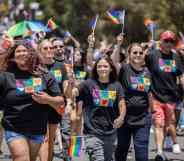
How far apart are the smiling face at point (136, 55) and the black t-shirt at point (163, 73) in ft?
5.08

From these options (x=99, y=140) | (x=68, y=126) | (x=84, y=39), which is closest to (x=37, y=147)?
(x=99, y=140)

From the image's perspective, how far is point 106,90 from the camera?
8625 mm

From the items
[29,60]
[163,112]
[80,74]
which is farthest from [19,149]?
[80,74]

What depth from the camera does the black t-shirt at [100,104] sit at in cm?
844

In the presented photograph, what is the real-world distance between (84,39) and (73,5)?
1868mm

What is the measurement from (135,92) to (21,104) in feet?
8.74

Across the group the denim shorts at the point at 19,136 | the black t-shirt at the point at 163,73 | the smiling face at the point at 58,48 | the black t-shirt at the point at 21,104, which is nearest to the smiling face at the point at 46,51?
the smiling face at the point at 58,48

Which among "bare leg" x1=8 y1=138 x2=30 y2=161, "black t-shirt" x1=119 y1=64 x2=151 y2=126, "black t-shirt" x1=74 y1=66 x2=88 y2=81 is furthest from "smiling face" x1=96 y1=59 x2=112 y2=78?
"black t-shirt" x1=74 y1=66 x2=88 y2=81

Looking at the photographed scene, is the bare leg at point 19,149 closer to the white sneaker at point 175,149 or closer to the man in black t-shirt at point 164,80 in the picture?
the man in black t-shirt at point 164,80

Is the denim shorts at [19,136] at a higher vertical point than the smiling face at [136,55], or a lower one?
lower

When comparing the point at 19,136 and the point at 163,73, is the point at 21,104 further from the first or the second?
the point at 163,73

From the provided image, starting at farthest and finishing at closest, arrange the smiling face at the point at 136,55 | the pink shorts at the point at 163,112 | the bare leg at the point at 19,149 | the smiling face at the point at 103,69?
the pink shorts at the point at 163,112
the smiling face at the point at 136,55
the smiling face at the point at 103,69
the bare leg at the point at 19,149

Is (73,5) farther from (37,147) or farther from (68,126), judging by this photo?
(37,147)

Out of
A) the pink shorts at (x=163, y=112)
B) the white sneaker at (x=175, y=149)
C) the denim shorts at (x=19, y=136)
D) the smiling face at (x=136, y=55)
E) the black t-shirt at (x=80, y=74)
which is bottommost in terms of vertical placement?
the white sneaker at (x=175, y=149)
